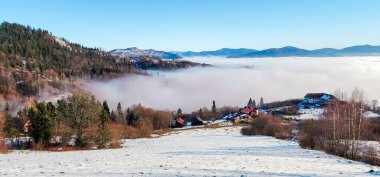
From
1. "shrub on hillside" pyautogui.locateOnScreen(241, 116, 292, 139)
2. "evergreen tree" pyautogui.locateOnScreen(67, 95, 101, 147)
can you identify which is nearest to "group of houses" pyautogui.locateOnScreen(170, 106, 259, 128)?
"shrub on hillside" pyautogui.locateOnScreen(241, 116, 292, 139)

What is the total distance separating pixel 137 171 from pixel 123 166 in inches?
114

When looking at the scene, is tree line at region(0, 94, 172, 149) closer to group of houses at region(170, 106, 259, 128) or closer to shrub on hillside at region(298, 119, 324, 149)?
shrub on hillside at region(298, 119, 324, 149)

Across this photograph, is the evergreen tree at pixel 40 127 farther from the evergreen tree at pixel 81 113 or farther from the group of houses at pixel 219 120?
the group of houses at pixel 219 120

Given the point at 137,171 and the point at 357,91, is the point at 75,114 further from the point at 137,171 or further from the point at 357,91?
the point at 357,91

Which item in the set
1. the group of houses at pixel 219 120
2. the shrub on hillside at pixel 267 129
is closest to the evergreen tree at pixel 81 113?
the shrub on hillside at pixel 267 129

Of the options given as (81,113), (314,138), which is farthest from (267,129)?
(81,113)

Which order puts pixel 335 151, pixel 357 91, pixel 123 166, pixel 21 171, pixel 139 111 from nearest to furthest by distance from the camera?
pixel 21 171 < pixel 123 166 < pixel 335 151 < pixel 357 91 < pixel 139 111

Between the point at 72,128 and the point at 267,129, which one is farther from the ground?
the point at 72,128

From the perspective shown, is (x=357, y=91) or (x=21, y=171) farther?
(x=357, y=91)

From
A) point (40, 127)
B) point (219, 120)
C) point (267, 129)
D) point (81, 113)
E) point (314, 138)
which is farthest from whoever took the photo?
point (219, 120)

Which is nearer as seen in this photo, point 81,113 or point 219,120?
point 81,113

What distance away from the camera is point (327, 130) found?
50469 millimetres

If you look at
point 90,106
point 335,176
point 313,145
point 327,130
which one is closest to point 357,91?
point 327,130

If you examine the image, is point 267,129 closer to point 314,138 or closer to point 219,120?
point 314,138
